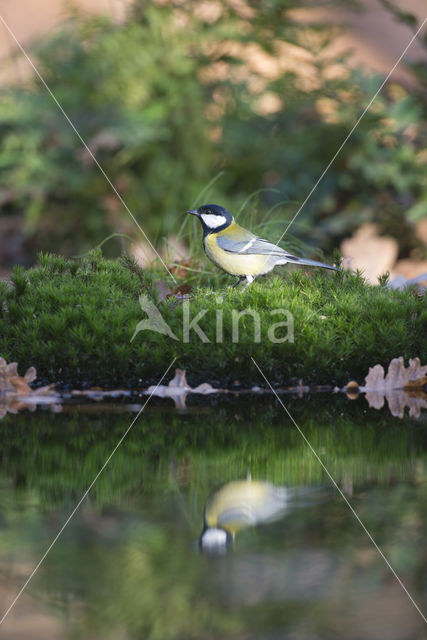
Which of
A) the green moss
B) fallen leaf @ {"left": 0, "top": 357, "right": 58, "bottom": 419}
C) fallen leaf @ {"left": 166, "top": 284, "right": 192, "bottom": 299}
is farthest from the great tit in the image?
fallen leaf @ {"left": 0, "top": 357, "right": 58, "bottom": 419}

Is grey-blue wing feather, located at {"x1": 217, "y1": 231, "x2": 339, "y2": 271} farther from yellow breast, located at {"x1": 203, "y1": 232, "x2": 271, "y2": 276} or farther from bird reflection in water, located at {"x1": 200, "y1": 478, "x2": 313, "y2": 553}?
bird reflection in water, located at {"x1": 200, "y1": 478, "x2": 313, "y2": 553}

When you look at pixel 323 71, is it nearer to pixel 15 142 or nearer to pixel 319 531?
pixel 15 142

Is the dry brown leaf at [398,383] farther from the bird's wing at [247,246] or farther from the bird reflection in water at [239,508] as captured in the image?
the bird reflection in water at [239,508]

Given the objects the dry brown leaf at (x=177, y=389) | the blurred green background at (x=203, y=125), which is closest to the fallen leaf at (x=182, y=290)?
the dry brown leaf at (x=177, y=389)

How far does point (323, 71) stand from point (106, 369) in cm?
609

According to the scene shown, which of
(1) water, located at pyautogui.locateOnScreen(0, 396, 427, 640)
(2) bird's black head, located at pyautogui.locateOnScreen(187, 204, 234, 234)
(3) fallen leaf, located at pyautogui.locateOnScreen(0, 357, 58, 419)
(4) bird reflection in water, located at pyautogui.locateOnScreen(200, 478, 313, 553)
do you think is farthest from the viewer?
(2) bird's black head, located at pyautogui.locateOnScreen(187, 204, 234, 234)

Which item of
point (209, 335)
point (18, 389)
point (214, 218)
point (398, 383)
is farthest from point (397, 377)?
point (18, 389)

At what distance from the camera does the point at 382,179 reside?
9016 millimetres

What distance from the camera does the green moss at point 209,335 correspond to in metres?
4.47

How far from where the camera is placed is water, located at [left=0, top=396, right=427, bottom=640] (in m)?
1.80

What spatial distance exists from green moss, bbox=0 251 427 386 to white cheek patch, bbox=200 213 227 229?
45 centimetres

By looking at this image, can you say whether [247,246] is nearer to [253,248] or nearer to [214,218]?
[253,248]

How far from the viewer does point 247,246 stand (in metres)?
4.99

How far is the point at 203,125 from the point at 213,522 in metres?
7.62
